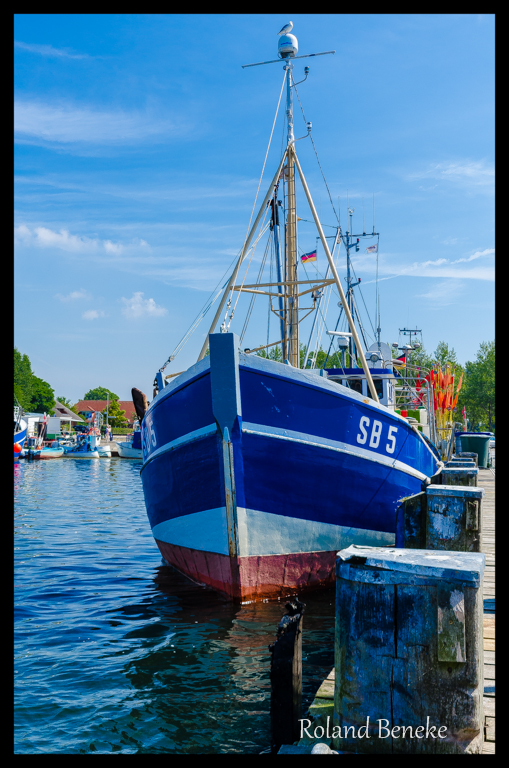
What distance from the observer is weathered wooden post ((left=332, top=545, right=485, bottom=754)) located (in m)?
2.70

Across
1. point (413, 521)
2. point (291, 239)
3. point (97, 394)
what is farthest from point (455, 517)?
point (97, 394)

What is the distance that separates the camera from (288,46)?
1015 centimetres

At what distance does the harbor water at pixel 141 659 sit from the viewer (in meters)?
4.74

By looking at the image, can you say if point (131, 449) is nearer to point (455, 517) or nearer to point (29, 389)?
point (29, 389)

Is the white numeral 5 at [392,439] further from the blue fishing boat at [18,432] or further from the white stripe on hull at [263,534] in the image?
the blue fishing boat at [18,432]

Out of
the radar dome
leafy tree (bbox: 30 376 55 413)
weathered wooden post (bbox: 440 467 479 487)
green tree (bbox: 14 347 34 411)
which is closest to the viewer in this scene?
weathered wooden post (bbox: 440 467 479 487)

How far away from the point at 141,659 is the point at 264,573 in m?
2.00

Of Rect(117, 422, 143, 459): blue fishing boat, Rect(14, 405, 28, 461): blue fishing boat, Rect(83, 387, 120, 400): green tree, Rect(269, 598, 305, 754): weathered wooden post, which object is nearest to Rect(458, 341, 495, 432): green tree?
Rect(117, 422, 143, 459): blue fishing boat

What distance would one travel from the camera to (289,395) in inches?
300

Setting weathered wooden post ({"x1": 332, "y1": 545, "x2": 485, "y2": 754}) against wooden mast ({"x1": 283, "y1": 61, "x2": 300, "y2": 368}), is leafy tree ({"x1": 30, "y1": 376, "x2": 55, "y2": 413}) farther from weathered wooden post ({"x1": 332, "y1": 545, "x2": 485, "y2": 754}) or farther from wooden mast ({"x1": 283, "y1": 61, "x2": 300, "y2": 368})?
weathered wooden post ({"x1": 332, "y1": 545, "x2": 485, "y2": 754})

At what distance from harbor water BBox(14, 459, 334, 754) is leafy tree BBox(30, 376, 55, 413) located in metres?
83.0

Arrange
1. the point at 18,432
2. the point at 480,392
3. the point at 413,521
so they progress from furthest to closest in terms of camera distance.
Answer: the point at 480,392, the point at 18,432, the point at 413,521

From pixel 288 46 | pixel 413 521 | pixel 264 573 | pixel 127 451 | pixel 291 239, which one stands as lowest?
pixel 127 451

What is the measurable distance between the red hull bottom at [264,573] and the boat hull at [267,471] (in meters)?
0.02
